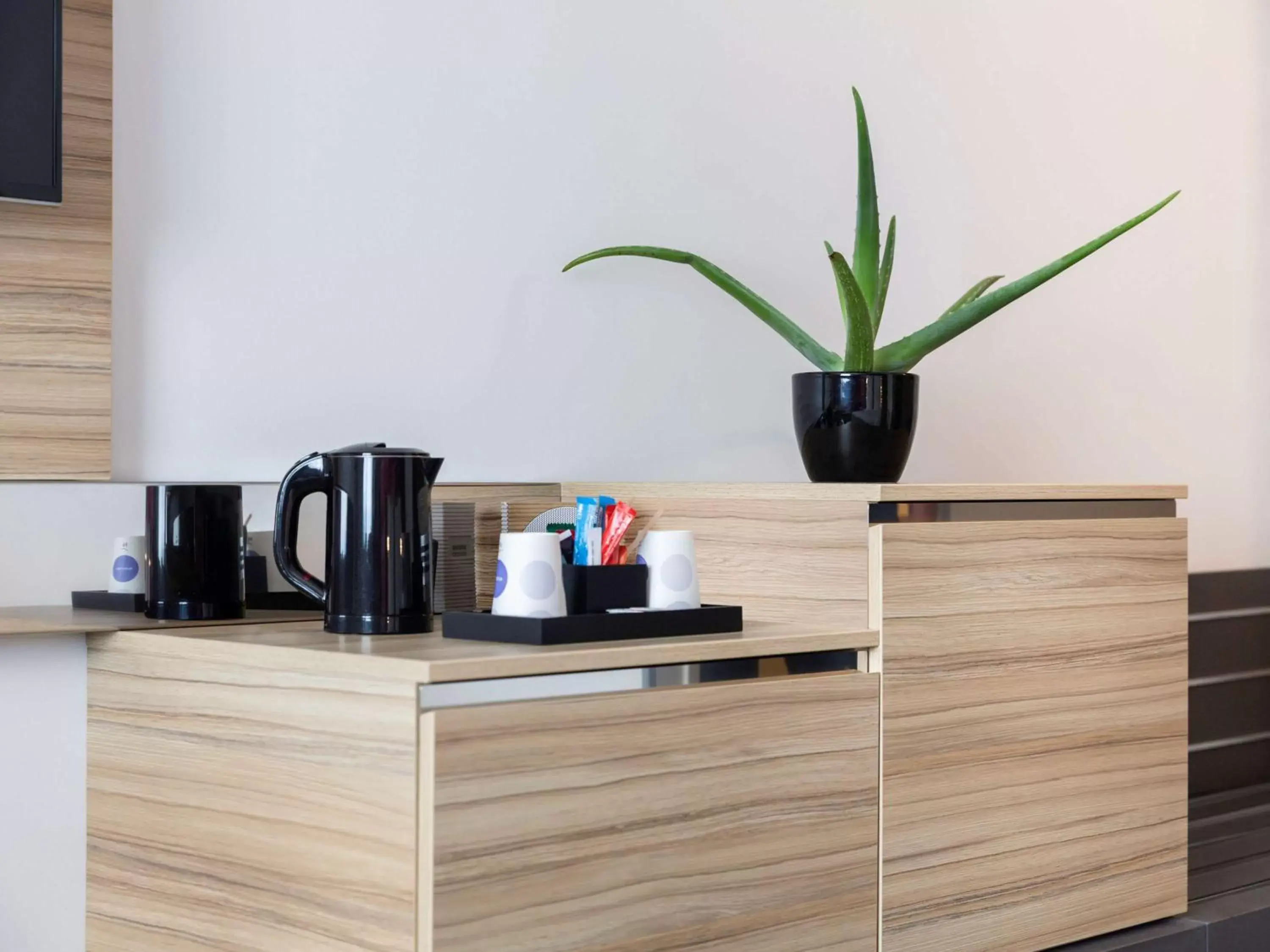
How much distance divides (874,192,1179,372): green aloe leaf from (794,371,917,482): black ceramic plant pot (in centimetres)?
4

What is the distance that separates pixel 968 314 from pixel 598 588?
0.61 meters

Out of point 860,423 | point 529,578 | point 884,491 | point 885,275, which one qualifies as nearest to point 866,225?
point 885,275

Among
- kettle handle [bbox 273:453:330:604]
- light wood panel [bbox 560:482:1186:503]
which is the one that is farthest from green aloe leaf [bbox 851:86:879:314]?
kettle handle [bbox 273:453:330:604]

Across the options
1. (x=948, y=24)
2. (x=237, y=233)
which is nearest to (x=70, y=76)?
(x=237, y=233)

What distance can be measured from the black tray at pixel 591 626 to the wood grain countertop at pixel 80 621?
26 centimetres

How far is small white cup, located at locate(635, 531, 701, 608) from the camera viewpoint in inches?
53.0

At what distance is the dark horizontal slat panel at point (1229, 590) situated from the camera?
255 centimetres

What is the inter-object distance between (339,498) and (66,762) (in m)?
0.39

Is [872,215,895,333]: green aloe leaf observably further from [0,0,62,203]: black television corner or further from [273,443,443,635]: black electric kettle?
[0,0,62,203]: black television corner

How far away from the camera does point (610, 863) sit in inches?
44.5

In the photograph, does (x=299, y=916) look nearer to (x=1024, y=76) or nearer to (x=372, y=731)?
(x=372, y=731)

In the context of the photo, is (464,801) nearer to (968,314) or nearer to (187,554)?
(187,554)

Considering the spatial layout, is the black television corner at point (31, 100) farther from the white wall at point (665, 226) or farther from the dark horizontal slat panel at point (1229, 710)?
the dark horizontal slat panel at point (1229, 710)

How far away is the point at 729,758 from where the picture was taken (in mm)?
1224
